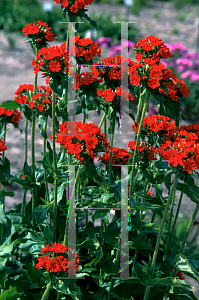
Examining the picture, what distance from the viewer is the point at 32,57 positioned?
748 cm

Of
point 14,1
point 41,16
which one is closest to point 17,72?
point 41,16

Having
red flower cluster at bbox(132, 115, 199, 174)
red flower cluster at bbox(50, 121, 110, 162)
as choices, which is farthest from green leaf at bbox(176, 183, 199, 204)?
red flower cluster at bbox(50, 121, 110, 162)

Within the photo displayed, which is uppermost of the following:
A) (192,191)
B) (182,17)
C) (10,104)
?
(182,17)

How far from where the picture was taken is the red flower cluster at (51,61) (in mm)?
1400

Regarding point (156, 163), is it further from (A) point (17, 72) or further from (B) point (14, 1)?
(B) point (14, 1)

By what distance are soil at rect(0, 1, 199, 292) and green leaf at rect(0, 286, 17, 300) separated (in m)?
0.89

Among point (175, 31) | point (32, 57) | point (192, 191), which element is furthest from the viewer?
point (175, 31)

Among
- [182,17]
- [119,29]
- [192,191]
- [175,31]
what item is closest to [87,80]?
[192,191]

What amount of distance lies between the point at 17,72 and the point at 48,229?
18.6ft

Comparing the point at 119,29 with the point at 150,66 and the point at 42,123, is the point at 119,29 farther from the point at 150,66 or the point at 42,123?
the point at 150,66

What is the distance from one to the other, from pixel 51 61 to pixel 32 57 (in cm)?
638

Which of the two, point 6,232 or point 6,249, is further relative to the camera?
point 6,232

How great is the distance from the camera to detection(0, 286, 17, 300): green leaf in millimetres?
1591

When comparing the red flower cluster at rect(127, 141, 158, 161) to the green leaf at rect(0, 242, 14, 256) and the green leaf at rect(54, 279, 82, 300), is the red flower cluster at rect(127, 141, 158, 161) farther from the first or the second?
the green leaf at rect(0, 242, 14, 256)
